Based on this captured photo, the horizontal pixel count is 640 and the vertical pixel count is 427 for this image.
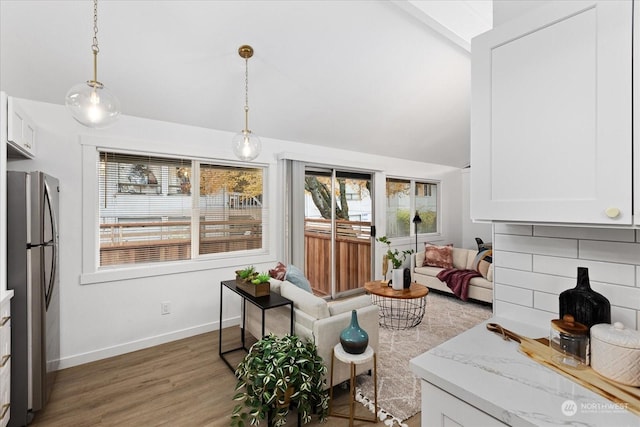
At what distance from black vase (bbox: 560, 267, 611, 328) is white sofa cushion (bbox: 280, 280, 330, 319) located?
4.60 feet

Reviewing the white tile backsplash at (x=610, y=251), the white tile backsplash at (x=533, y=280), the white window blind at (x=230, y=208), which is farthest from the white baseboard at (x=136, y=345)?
the white tile backsplash at (x=610, y=251)

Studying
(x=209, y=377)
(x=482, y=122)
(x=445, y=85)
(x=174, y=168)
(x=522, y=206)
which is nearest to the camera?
(x=522, y=206)

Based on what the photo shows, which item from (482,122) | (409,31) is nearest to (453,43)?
(409,31)

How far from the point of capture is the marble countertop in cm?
78

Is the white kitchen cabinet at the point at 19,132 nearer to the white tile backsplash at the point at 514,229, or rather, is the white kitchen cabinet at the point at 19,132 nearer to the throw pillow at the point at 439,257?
the white tile backsplash at the point at 514,229

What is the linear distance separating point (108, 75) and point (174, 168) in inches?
40.5

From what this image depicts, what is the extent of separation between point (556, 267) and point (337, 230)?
139 inches

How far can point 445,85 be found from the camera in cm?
367

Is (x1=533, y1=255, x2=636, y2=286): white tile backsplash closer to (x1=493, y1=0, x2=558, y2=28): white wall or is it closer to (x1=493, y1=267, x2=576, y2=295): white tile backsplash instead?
(x1=493, y1=267, x2=576, y2=295): white tile backsplash

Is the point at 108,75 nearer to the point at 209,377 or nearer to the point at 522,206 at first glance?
the point at 209,377

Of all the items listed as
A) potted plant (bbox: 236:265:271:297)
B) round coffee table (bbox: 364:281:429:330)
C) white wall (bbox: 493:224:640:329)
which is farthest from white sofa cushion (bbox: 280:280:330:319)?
round coffee table (bbox: 364:281:429:330)

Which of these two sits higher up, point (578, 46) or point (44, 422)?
point (578, 46)

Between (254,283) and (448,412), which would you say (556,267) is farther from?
(254,283)

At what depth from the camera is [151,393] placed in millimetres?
2285
